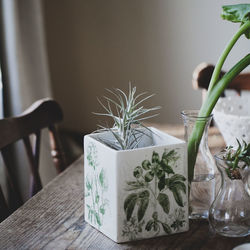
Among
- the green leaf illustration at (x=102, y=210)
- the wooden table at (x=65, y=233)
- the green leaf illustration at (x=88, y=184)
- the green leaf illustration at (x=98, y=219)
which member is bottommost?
the wooden table at (x=65, y=233)

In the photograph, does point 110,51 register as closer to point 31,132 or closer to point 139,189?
point 31,132

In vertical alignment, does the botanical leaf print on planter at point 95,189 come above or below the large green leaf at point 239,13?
below

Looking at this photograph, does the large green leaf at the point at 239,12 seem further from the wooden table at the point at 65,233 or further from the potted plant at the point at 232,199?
the wooden table at the point at 65,233

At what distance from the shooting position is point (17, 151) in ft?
6.73

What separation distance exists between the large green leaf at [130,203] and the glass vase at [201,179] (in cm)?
15

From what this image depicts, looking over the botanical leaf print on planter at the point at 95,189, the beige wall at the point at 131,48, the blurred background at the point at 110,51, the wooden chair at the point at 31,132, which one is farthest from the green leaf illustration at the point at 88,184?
the beige wall at the point at 131,48

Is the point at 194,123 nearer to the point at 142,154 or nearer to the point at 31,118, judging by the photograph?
the point at 142,154

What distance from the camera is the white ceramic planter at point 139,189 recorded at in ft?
3.02

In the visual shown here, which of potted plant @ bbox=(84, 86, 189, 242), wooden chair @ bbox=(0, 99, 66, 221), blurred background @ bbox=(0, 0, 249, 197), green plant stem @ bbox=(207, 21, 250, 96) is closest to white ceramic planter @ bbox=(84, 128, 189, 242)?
potted plant @ bbox=(84, 86, 189, 242)

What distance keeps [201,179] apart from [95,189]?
0.21 meters

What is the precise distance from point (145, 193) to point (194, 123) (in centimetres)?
17

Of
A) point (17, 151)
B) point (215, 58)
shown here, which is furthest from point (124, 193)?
point (215, 58)

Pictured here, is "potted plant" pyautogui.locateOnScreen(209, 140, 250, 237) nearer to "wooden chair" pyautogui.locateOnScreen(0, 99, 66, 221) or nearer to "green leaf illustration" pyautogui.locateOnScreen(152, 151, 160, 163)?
"green leaf illustration" pyautogui.locateOnScreen(152, 151, 160, 163)

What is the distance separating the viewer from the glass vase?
1012 millimetres
